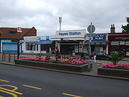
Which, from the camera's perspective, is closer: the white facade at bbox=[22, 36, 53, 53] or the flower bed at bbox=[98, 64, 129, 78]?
the flower bed at bbox=[98, 64, 129, 78]

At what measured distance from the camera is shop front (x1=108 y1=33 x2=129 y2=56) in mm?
31766

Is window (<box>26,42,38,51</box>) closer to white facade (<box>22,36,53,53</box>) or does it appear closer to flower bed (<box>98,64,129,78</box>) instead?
white facade (<box>22,36,53,53</box>)

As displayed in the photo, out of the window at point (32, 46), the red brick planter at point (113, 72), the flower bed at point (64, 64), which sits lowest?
the red brick planter at point (113, 72)

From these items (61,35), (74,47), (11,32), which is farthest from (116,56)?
(11,32)

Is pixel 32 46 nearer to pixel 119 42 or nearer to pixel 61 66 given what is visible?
pixel 119 42

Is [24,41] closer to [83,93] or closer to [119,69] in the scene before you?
[119,69]

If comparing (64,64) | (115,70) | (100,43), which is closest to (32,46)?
(100,43)

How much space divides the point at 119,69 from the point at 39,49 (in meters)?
33.6

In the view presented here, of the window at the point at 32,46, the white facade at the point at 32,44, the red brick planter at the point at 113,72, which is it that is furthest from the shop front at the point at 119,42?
Result: the red brick planter at the point at 113,72

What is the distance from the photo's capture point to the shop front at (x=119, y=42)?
31.8m

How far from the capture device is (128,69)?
11234 millimetres

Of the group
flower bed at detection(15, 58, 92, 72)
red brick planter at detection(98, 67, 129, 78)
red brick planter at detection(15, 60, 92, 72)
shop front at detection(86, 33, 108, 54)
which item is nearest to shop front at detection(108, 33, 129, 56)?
shop front at detection(86, 33, 108, 54)

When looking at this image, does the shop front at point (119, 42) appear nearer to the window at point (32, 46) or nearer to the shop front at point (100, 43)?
the shop front at point (100, 43)

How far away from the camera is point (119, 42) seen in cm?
3253
